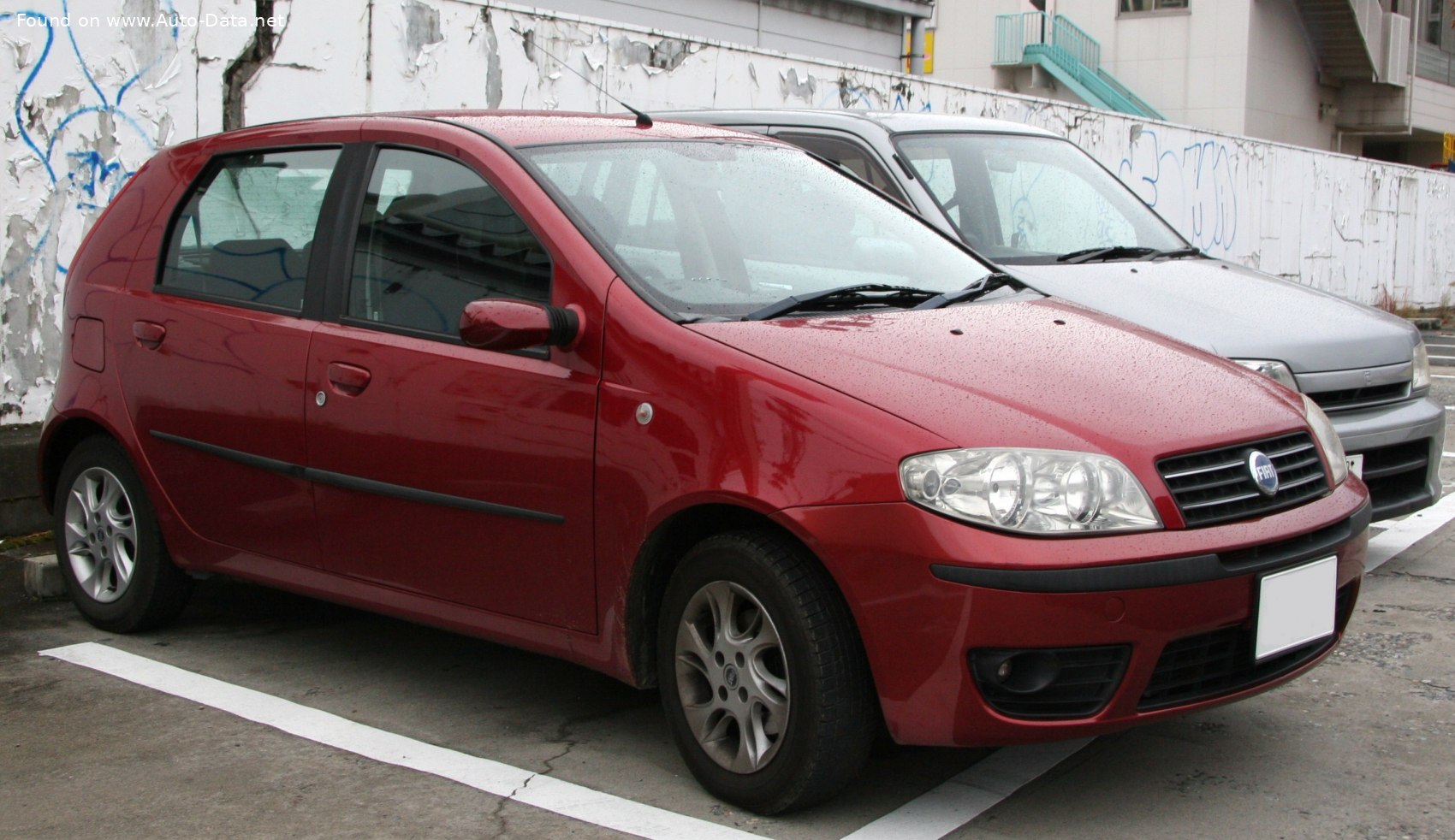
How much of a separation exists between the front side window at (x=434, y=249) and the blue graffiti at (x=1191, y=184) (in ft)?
36.2

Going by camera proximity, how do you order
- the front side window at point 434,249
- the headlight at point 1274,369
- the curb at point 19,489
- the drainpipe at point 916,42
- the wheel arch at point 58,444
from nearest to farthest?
Result: the front side window at point 434,249
the wheel arch at point 58,444
the headlight at point 1274,369
the curb at point 19,489
the drainpipe at point 916,42

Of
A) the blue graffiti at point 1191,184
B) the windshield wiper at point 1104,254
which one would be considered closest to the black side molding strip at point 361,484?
the windshield wiper at point 1104,254

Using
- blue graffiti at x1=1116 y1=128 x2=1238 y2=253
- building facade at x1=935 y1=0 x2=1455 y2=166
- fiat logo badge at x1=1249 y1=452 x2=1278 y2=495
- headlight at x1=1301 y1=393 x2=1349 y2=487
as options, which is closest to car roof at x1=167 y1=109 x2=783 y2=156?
headlight at x1=1301 y1=393 x2=1349 y2=487

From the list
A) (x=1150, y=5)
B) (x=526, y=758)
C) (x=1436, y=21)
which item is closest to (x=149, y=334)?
(x=526, y=758)

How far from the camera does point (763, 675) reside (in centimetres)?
350

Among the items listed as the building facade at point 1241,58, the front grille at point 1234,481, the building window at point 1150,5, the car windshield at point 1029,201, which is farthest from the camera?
the building window at point 1150,5

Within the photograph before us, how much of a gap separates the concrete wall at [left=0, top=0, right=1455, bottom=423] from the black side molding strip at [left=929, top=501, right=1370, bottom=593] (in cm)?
484

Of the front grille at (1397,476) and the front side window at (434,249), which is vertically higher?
the front side window at (434,249)

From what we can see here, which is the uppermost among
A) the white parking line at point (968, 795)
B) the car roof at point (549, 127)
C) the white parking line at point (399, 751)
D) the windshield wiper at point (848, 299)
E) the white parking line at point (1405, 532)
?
the car roof at point (549, 127)

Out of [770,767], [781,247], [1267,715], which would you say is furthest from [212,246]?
[1267,715]

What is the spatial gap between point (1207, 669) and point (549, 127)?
7.49 feet

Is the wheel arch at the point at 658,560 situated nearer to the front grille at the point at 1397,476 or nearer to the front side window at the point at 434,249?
the front side window at the point at 434,249

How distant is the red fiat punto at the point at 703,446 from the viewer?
328 cm

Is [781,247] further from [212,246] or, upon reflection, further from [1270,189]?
[1270,189]
